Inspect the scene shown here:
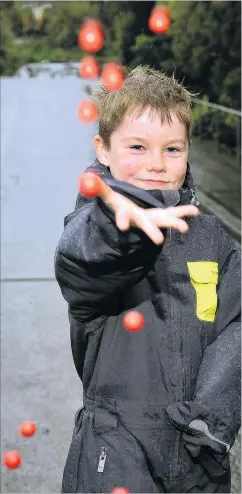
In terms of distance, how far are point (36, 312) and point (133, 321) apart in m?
3.68

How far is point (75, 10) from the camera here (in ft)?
38.2

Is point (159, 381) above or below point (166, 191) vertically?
below

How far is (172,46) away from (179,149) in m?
11.7

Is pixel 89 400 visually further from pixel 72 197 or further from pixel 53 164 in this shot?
pixel 53 164

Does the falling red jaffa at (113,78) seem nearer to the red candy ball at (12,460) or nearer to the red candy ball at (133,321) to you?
the red candy ball at (133,321)

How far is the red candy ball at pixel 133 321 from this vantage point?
6.43ft

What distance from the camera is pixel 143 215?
149 centimetres

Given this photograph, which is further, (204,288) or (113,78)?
(113,78)

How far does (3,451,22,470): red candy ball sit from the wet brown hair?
2094 mm

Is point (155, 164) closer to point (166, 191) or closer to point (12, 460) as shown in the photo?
point (166, 191)

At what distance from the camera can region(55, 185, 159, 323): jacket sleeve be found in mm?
1626

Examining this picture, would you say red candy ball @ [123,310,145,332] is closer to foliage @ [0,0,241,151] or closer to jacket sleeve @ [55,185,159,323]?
jacket sleeve @ [55,185,159,323]

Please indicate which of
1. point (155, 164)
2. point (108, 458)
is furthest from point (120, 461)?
point (155, 164)

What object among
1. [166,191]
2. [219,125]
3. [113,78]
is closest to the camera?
[166,191]
